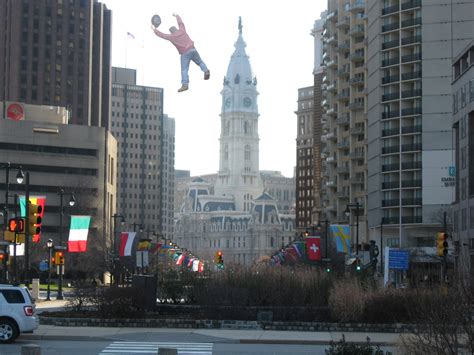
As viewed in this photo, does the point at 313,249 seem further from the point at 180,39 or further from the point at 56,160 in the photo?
the point at 56,160

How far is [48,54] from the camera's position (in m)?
183

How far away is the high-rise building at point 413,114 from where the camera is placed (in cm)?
9881

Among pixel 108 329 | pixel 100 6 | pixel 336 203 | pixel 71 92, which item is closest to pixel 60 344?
pixel 108 329

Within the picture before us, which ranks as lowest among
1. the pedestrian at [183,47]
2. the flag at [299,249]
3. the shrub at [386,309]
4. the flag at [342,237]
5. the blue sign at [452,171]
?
the shrub at [386,309]

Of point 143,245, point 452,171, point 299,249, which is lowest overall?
point 299,249

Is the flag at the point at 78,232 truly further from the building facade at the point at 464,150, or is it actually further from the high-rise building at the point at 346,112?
the high-rise building at the point at 346,112

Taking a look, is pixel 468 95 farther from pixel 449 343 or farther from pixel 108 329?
pixel 449 343

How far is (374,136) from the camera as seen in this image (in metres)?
107

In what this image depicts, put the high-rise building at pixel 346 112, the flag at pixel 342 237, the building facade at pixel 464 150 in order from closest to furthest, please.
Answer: the flag at pixel 342 237 < the building facade at pixel 464 150 < the high-rise building at pixel 346 112

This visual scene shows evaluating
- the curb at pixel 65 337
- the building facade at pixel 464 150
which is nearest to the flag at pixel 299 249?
the building facade at pixel 464 150

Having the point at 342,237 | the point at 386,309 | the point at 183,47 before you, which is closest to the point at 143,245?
the point at 342,237

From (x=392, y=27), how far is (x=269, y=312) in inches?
2729

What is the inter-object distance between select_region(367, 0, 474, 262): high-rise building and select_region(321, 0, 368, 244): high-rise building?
8.54 m

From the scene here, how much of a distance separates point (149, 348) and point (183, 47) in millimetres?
31014
